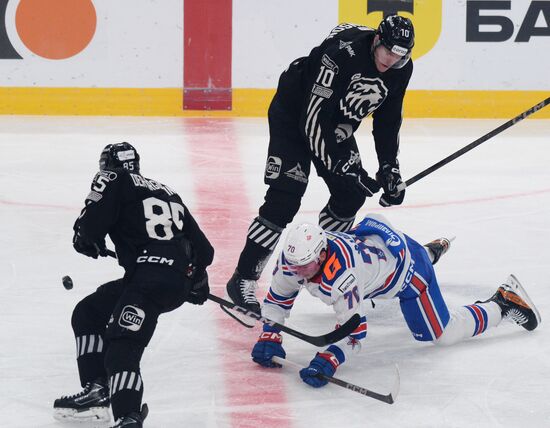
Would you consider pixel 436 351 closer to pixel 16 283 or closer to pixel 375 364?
pixel 375 364

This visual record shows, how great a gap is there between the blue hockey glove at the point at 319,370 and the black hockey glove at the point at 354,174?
754mm

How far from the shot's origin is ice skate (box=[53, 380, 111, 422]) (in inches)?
116

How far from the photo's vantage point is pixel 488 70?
332 inches

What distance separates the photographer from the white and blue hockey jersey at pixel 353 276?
10.6 ft

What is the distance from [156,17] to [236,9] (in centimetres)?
61

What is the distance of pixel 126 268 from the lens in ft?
9.97

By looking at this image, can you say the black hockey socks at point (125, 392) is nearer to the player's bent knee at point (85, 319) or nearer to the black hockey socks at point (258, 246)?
the player's bent knee at point (85, 319)

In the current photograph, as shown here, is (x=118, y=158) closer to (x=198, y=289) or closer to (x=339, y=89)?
(x=198, y=289)

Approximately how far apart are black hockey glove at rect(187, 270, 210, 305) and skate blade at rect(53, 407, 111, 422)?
436 millimetres

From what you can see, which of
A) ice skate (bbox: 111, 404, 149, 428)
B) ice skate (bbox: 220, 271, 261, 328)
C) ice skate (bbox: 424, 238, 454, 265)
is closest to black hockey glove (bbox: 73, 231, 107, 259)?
ice skate (bbox: 111, 404, 149, 428)

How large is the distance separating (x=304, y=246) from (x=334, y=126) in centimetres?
75

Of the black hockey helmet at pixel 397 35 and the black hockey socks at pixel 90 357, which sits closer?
the black hockey socks at pixel 90 357

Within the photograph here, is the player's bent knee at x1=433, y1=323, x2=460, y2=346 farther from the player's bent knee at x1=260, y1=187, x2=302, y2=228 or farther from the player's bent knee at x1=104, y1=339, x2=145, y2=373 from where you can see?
the player's bent knee at x1=104, y1=339, x2=145, y2=373

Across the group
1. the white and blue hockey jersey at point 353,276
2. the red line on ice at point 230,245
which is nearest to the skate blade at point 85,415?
the red line on ice at point 230,245
